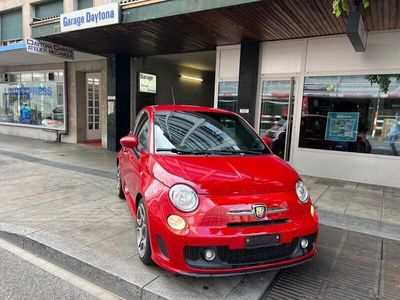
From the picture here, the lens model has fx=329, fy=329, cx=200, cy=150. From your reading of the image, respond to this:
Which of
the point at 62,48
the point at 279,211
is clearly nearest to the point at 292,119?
the point at 279,211

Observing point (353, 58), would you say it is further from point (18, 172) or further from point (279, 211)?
point (18, 172)

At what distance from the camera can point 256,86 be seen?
8.66m

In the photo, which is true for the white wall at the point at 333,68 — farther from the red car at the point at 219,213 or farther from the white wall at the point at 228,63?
the red car at the point at 219,213

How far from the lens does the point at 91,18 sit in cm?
748

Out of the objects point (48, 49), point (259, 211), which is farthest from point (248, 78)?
point (259, 211)

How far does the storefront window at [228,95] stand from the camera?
30.1ft

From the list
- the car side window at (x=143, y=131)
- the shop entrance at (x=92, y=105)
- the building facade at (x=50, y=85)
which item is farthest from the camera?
the shop entrance at (x=92, y=105)

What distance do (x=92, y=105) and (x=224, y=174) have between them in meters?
11.7

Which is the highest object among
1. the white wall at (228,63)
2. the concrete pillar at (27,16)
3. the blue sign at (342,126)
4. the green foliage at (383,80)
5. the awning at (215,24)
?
the concrete pillar at (27,16)

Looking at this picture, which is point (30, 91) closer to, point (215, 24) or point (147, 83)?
point (147, 83)

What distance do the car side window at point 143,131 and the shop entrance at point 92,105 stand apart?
31.1ft

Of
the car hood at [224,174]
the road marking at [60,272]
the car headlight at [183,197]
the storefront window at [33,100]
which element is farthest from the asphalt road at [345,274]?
the storefront window at [33,100]

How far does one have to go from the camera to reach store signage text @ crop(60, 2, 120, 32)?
281 inches

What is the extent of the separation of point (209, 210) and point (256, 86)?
21.1ft
